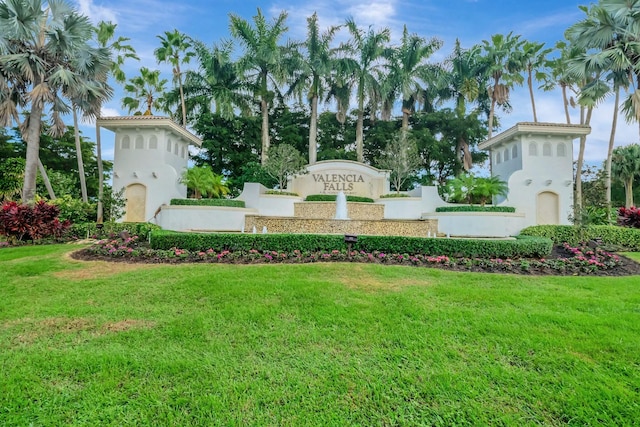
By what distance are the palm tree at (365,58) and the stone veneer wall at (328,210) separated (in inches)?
242

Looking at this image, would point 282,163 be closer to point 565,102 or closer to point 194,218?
point 194,218

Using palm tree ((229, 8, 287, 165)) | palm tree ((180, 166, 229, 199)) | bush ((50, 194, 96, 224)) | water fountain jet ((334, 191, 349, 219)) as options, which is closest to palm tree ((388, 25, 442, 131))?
palm tree ((229, 8, 287, 165))

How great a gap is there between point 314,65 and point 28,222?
17.5m

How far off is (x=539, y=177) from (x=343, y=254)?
42.2 feet

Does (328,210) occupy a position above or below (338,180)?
below

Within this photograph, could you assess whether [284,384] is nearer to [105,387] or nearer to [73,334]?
[105,387]

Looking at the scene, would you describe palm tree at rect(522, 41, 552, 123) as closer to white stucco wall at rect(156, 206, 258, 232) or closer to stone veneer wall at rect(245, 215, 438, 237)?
stone veneer wall at rect(245, 215, 438, 237)

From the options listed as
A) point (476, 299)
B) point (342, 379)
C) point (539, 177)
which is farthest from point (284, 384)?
point (539, 177)

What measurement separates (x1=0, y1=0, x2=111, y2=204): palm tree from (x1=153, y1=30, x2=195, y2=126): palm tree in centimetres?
531

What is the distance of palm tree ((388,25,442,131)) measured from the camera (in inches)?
875

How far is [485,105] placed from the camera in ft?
83.6

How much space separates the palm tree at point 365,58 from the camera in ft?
71.6

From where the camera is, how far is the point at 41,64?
45.3 feet

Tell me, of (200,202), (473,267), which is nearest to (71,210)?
(200,202)
